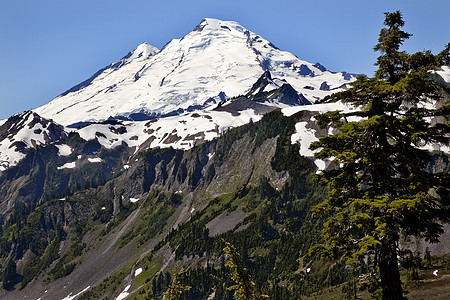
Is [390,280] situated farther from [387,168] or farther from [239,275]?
[239,275]

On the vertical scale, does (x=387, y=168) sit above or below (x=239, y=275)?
above

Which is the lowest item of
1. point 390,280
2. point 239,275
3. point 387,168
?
point 239,275

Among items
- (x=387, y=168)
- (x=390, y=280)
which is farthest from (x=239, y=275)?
(x=387, y=168)

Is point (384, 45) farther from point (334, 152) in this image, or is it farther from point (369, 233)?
point (369, 233)

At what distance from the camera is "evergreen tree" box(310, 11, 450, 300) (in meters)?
20.2

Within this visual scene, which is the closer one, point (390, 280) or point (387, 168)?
point (390, 280)

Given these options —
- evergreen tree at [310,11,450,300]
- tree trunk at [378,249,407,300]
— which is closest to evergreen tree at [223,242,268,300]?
evergreen tree at [310,11,450,300]

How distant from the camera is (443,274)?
96.4 meters

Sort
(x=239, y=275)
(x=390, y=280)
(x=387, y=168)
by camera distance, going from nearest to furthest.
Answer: (x=390, y=280) → (x=387, y=168) → (x=239, y=275)

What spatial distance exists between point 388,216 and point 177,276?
19.6 meters

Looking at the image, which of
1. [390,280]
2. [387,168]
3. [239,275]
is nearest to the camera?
[390,280]

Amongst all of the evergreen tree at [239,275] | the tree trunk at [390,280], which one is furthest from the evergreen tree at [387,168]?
the evergreen tree at [239,275]

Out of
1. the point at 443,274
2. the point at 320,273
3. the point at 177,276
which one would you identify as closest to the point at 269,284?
the point at 320,273

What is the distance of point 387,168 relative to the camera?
73.3 ft
